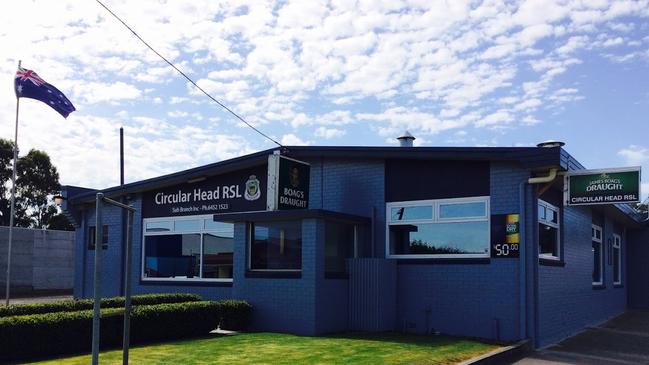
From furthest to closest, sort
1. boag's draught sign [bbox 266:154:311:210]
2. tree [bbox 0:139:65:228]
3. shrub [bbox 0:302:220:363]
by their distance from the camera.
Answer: tree [bbox 0:139:65:228] < boag's draught sign [bbox 266:154:311:210] < shrub [bbox 0:302:220:363]

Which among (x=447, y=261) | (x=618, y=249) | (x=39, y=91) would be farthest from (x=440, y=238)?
(x=39, y=91)

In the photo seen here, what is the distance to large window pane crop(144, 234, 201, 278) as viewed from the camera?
17.8 meters

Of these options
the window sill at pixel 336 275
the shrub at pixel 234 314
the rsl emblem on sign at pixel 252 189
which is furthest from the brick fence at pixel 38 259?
the window sill at pixel 336 275

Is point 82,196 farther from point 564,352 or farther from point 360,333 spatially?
point 564,352

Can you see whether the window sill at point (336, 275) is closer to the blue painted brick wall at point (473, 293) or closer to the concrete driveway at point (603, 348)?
the blue painted brick wall at point (473, 293)

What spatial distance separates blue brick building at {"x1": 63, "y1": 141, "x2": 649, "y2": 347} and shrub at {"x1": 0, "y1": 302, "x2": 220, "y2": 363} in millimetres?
1470

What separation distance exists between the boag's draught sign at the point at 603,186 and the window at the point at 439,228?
5.26 ft

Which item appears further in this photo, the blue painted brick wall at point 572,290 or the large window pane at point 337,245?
the large window pane at point 337,245

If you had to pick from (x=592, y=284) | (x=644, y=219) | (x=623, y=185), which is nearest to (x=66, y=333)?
(x=623, y=185)

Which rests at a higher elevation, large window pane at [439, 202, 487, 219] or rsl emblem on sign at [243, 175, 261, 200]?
rsl emblem on sign at [243, 175, 261, 200]

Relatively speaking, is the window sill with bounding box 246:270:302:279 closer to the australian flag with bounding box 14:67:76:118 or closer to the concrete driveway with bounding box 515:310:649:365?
the concrete driveway with bounding box 515:310:649:365

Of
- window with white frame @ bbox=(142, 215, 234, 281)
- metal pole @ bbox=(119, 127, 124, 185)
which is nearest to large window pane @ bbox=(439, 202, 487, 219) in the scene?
window with white frame @ bbox=(142, 215, 234, 281)

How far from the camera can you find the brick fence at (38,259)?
30.9 metres

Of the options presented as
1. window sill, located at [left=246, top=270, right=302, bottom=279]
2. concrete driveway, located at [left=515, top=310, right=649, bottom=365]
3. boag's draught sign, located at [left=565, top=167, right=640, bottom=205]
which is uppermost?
boag's draught sign, located at [left=565, top=167, right=640, bottom=205]
